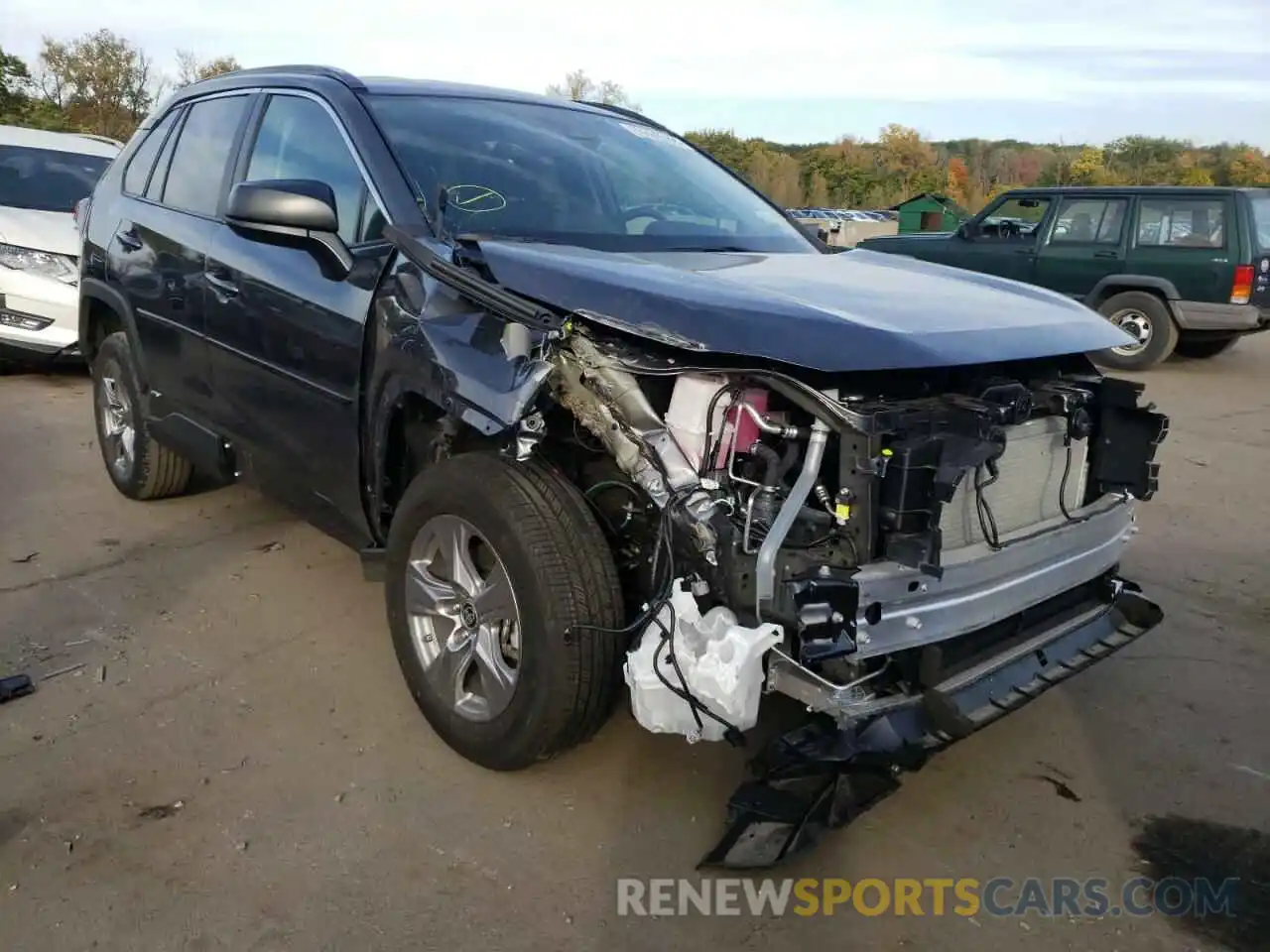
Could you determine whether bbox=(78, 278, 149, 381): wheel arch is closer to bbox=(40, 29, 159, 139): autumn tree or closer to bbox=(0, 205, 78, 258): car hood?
bbox=(0, 205, 78, 258): car hood

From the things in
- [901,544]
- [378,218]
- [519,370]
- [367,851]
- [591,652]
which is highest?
[378,218]

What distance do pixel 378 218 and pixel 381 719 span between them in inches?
62.3

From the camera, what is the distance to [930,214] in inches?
901

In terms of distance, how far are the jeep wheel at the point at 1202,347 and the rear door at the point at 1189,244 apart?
0.99m

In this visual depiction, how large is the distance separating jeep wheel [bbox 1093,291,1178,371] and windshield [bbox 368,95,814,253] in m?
7.97

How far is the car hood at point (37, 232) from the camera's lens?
803 centimetres

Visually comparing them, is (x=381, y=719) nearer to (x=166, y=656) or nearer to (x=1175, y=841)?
(x=166, y=656)

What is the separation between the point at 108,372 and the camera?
5191 mm

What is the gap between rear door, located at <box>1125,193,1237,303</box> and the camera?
1047 centimetres

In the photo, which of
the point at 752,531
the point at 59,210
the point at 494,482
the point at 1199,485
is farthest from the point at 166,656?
the point at 59,210

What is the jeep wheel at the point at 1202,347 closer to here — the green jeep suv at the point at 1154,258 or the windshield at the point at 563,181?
the green jeep suv at the point at 1154,258

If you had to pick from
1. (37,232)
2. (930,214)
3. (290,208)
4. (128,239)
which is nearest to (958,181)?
(930,214)

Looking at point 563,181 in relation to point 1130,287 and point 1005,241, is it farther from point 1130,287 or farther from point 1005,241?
point 1005,241

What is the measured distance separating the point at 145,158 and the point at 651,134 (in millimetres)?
2420
